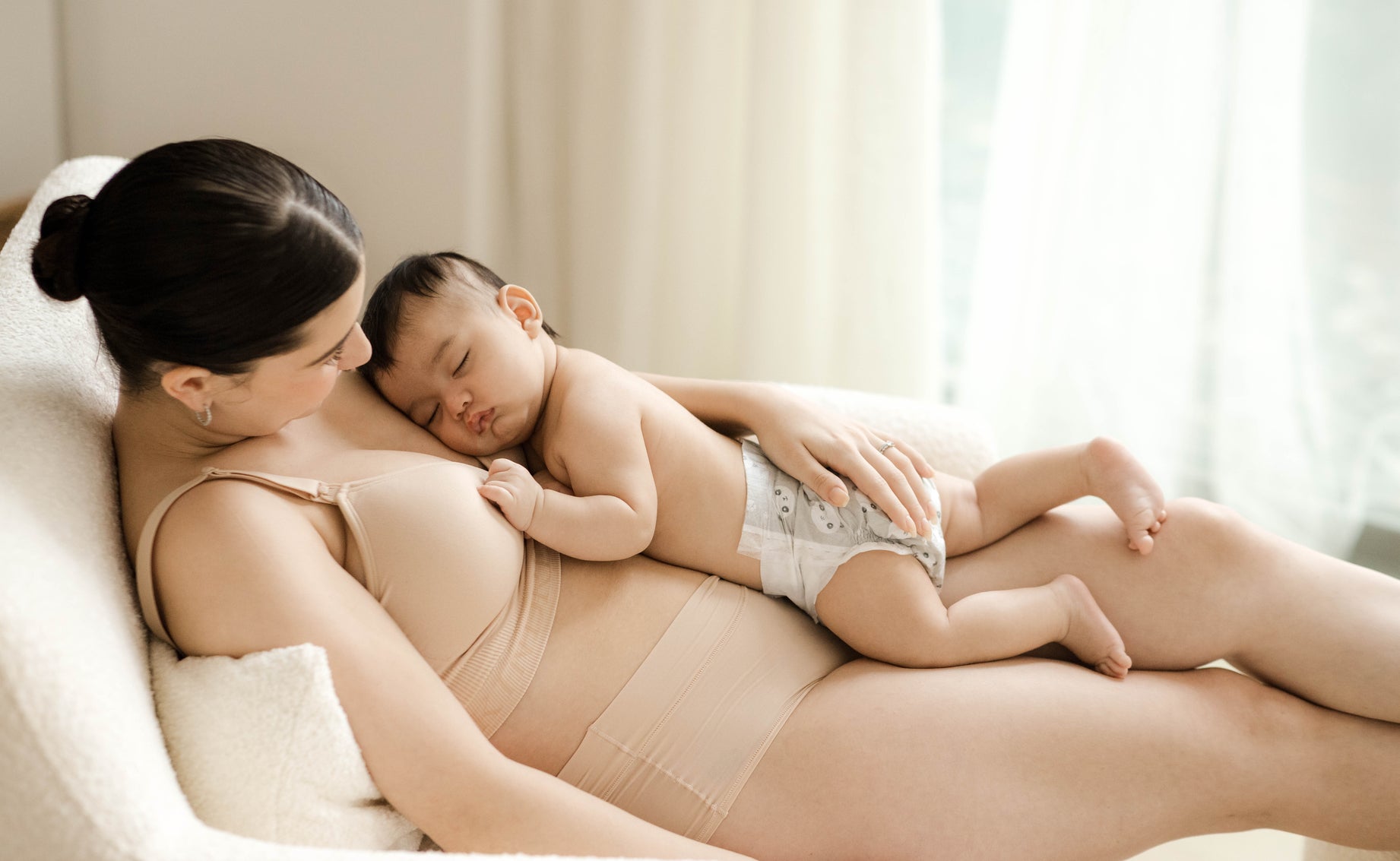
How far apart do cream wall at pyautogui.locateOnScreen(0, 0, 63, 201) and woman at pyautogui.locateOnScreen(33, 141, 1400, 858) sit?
4.08 ft

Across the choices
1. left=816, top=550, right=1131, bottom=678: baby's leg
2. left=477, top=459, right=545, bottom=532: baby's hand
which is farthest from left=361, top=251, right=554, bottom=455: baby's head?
left=816, top=550, right=1131, bottom=678: baby's leg

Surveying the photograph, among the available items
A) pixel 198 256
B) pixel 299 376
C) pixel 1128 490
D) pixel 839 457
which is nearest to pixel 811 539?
pixel 839 457

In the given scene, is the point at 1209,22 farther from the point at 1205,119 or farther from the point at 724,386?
the point at 724,386

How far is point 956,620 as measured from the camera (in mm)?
1194

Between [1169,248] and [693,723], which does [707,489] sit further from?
[1169,248]

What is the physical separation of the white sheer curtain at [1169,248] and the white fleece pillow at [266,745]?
200cm

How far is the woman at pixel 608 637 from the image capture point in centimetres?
88

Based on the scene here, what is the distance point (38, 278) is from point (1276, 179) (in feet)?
7.31

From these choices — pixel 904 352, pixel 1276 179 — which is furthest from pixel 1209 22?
pixel 904 352

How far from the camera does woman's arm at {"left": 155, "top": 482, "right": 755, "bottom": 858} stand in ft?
2.87

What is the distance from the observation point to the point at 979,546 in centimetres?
136

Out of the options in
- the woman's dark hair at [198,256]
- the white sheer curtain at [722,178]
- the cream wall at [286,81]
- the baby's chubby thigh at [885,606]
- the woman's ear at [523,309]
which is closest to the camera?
the woman's dark hair at [198,256]

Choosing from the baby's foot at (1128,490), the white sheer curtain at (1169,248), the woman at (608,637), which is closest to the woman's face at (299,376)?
the woman at (608,637)

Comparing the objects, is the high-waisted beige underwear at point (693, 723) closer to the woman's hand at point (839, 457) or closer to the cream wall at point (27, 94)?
Result: the woman's hand at point (839, 457)
